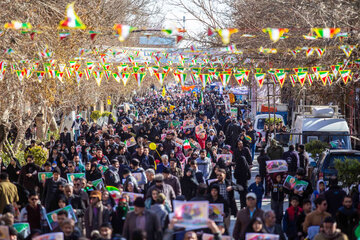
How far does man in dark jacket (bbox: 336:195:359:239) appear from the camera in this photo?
390 inches

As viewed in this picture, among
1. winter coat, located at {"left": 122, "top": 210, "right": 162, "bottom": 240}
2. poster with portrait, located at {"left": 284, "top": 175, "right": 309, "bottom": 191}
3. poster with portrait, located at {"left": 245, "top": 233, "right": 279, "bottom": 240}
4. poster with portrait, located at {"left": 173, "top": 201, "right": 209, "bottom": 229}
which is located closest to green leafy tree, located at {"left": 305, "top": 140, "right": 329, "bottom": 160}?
poster with portrait, located at {"left": 284, "top": 175, "right": 309, "bottom": 191}

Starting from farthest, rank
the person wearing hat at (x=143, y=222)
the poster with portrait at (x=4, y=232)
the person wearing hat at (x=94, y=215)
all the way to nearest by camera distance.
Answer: the person wearing hat at (x=94, y=215) < the person wearing hat at (x=143, y=222) < the poster with portrait at (x=4, y=232)

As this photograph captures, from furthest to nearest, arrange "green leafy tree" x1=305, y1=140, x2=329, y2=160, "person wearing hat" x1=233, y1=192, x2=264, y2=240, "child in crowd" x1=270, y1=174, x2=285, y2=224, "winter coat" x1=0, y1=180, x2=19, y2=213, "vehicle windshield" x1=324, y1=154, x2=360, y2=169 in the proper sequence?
"green leafy tree" x1=305, y1=140, x2=329, y2=160
"vehicle windshield" x1=324, y1=154, x2=360, y2=169
"child in crowd" x1=270, y1=174, x2=285, y2=224
"winter coat" x1=0, y1=180, x2=19, y2=213
"person wearing hat" x1=233, y1=192, x2=264, y2=240

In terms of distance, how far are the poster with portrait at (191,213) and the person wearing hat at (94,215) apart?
2235mm

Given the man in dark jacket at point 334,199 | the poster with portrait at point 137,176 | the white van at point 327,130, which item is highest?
the white van at point 327,130

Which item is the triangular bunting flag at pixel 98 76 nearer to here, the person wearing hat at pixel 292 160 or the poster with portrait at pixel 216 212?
the person wearing hat at pixel 292 160

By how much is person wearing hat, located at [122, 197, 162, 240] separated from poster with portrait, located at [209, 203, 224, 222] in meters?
1.47

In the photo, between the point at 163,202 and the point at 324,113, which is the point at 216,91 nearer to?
the point at 324,113

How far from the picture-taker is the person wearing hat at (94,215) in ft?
33.1

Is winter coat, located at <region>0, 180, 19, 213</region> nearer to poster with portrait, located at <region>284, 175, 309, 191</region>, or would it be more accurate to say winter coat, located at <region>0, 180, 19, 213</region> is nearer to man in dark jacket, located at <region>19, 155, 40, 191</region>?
man in dark jacket, located at <region>19, 155, 40, 191</region>

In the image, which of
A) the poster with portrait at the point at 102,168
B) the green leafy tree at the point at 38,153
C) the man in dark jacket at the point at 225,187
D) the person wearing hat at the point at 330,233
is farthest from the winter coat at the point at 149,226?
the green leafy tree at the point at 38,153

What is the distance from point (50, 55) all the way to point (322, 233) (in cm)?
1245

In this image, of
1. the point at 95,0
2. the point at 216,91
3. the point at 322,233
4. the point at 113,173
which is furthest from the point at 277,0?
the point at 216,91

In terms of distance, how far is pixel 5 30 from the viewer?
14.5 metres
